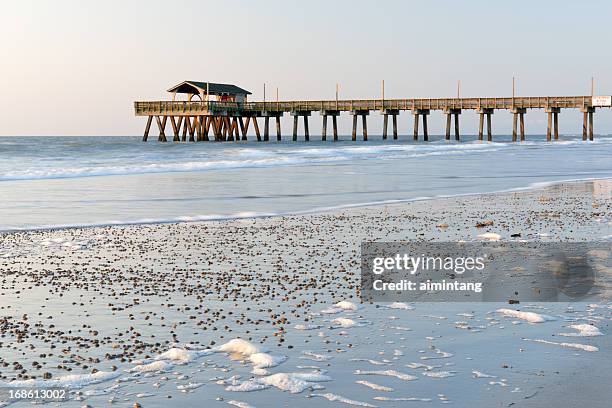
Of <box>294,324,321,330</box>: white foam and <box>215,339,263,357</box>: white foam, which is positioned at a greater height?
<box>215,339,263,357</box>: white foam

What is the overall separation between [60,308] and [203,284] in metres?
1.52

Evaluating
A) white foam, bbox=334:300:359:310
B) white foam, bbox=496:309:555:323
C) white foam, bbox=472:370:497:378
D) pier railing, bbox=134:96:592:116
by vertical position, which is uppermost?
pier railing, bbox=134:96:592:116

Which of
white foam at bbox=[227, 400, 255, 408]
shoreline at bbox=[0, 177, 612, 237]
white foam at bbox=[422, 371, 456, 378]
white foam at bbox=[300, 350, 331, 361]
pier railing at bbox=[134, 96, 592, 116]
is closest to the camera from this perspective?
white foam at bbox=[227, 400, 255, 408]

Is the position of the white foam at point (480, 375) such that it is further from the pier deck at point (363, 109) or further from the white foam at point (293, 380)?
the pier deck at point (363, 109)

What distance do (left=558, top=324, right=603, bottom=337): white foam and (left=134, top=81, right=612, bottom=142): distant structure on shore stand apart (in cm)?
6194

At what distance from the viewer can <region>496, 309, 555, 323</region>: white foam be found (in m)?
6.22

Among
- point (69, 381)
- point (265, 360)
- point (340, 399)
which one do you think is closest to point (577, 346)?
point (340, 399)

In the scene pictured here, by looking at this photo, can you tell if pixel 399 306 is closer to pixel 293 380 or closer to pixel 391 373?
pixel 391 373

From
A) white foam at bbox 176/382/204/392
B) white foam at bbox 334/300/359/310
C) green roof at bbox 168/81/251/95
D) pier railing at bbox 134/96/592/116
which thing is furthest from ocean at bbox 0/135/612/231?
green roof at bbox 168/81/251/95

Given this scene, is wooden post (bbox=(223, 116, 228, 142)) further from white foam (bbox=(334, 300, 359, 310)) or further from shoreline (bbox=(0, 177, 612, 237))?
white foam (bbox=(334, 300, 359, 310))

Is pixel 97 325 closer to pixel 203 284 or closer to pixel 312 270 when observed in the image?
pixel 203 284

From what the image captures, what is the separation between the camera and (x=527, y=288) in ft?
24.3

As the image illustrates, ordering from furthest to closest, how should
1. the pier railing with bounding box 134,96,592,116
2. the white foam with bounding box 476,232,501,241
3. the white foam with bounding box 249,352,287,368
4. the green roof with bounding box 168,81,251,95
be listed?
the green roof with bounding box 168,81,251,95 → the pier railing with bounding box 134,96,592,116 → the white foam with bounding box 476,232,501,241 → the white foam with bounding box 249,352,287,368

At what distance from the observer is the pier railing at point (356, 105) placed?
→ 6488 cm
